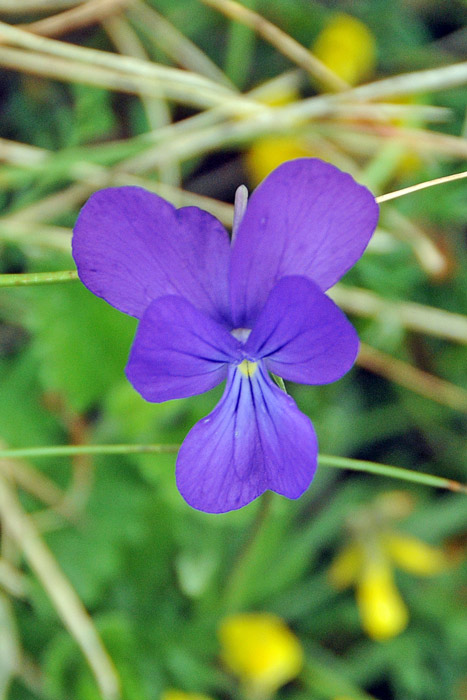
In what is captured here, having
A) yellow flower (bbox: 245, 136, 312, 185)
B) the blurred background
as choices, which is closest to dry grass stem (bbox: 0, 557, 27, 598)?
the blurred background

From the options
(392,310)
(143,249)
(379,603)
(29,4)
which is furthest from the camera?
(379,603)

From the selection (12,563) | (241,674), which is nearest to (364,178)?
(12,563)

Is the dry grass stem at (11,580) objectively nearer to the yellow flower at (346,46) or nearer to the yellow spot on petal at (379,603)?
the yellow spot on petal at (379,603)

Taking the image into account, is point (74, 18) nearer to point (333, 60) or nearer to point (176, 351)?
point (333, 60)

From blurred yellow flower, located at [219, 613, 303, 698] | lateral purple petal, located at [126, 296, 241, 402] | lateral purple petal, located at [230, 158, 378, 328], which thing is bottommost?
blurred yellow flower, located at [219, 613, 303, 698]

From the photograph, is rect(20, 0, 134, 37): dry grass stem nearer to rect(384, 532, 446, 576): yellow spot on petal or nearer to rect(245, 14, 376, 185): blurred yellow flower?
rect(245, 14, 376, 185): blurred yellow flower

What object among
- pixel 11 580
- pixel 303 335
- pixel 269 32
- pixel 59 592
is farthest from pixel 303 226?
pixel 11 580

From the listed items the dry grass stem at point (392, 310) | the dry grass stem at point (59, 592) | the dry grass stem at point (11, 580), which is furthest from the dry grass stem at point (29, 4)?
the dry grass stem at point (11, 580)
